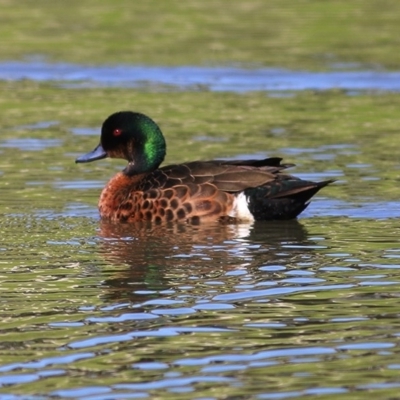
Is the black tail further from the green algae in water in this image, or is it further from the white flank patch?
the green algae in water

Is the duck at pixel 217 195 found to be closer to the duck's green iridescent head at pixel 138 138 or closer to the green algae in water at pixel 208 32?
the duck's green iridescent head at pixel 138 138

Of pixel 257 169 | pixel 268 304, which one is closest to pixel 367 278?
pixel 268 304

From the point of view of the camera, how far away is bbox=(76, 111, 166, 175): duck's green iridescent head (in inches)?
468

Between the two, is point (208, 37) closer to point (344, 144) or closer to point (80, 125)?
point (80, 125)

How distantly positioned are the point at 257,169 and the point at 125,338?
171 inches

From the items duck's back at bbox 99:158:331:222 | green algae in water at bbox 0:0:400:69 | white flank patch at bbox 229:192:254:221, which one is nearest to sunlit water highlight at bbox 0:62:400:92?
green algae in water at bbox 0:0:400:69

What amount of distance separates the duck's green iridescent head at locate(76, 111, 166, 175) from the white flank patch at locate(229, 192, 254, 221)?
4.01 feet

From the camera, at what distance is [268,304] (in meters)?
7.70

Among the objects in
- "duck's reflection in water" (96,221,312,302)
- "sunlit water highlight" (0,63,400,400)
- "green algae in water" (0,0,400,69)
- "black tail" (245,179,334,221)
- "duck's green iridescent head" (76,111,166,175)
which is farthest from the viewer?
"green algae in water" (0,0,400,69)

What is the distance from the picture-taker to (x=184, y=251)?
965 centimetres

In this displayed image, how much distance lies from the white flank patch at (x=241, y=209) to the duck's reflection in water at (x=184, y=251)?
13 cm

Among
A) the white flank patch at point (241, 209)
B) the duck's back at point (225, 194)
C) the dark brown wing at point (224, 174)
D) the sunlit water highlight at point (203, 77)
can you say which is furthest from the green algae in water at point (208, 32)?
the white flank patch at point (241, 209)

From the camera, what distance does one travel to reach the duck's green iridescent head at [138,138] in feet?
39.0

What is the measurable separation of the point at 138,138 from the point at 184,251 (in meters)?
2.47
